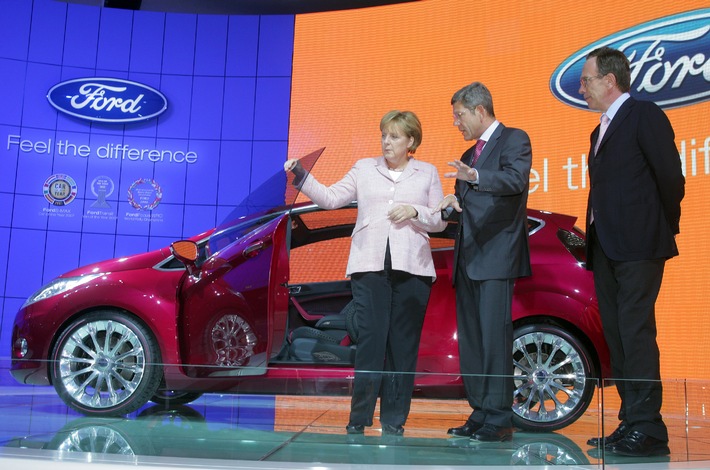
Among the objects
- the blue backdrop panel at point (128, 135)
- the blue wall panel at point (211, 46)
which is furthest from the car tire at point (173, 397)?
the blue wall panel at point (211, 46)

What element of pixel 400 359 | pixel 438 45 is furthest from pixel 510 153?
pixel 438 45

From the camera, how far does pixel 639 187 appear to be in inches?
97.1

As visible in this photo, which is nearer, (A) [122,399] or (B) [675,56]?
(A) [122,399]

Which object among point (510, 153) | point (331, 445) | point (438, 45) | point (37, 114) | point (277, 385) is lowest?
point (331, 445)

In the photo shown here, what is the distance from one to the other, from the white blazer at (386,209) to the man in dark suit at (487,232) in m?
0.12

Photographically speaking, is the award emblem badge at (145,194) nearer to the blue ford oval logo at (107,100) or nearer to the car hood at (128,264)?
the blue ford oval logo at (107,100)

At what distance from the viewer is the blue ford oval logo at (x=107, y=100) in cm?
605

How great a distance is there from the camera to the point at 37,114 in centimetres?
603

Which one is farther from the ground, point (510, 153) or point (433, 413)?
point (510, 153)

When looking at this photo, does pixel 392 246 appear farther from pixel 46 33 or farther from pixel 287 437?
pixel 46 33

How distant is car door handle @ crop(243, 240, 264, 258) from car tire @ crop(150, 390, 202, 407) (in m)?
0.94

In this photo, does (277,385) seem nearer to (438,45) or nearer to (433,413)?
(433,413)

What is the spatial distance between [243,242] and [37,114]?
12.3ft

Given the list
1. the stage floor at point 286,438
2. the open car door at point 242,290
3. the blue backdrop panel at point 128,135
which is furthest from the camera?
the blue backdrop panel at point 128,135
